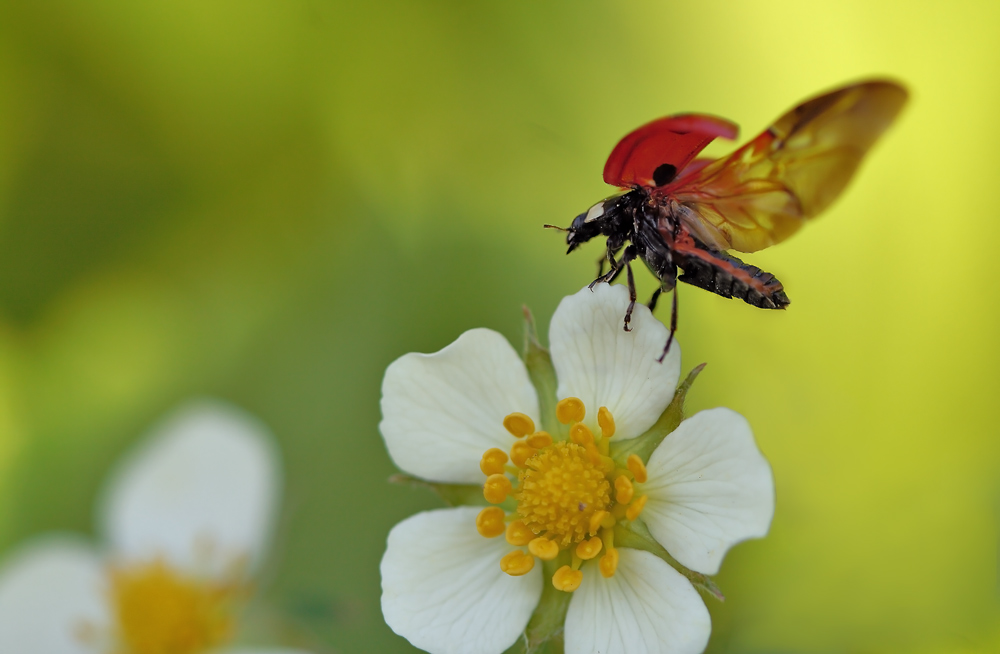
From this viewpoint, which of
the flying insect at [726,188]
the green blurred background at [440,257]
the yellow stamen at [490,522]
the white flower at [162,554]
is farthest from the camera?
the white flower at [162,554]

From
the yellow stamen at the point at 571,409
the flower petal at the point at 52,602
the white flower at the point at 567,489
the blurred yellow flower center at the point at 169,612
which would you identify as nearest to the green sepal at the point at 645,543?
the white flower at the point at 567,489

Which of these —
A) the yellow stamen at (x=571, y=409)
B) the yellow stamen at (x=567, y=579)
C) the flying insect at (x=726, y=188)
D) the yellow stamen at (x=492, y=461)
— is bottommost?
the yellow stamen at (x=567, y=579)

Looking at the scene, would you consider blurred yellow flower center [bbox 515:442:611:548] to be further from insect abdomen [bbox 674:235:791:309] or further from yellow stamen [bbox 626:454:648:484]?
insect abdomen [bbox 674:235:791:309]

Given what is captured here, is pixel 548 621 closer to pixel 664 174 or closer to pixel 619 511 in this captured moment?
pixel 619 511

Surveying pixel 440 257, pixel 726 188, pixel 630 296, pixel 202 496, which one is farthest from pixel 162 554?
pixel 726 188

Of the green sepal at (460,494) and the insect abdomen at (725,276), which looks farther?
the green sepal at (460,494)

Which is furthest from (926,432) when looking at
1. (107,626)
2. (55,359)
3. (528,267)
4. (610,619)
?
(55,359)

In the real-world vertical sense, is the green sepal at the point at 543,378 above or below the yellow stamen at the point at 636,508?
above

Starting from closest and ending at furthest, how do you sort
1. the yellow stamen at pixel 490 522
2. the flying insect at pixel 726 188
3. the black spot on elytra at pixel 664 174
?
the flying insect at pixel 726 188 < the black spot on elytra at pixel 664 174 < the yellow stamen at pixel 490 522

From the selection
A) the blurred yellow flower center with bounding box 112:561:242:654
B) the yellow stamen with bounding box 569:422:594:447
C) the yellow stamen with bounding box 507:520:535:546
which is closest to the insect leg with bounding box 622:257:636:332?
the yellow stamen with bounding box 569:422:594:447

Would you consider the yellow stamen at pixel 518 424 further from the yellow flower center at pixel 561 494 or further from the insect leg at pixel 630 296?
the insect leg at pixel 630 296
